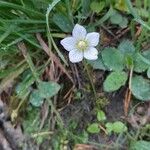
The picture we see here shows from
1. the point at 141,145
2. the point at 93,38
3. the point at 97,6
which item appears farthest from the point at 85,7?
the point at 141,145

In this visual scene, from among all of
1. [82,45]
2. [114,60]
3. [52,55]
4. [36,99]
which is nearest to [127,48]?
[114,60]

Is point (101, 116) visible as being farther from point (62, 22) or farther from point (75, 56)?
point (62, 22)

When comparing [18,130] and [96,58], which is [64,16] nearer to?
[96,58]

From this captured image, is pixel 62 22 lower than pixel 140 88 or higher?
higher

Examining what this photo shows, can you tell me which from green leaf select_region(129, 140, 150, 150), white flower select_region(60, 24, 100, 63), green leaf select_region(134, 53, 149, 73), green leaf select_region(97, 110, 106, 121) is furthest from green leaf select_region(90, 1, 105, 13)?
green leaf select_region(129, 140, 150, 150)

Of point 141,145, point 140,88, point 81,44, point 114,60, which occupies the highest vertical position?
point 81,44

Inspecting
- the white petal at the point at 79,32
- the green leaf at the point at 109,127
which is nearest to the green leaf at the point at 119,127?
the green leaf at the point at 109,127

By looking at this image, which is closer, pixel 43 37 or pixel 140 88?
pixel 140 88
